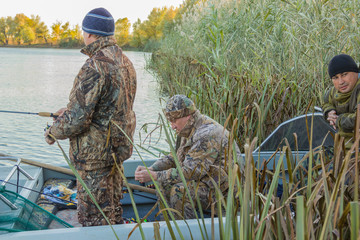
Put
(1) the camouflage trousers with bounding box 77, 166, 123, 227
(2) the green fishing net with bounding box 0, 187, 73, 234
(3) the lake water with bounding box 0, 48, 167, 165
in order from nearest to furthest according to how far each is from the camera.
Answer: (2) the green fishing net with bounding box 0, 187, 73, 234 → (1) the camouflage trousers with bounding box 77, 166, 123, 227 → (3) the lake water with bounding box 0, 48, 167, 165

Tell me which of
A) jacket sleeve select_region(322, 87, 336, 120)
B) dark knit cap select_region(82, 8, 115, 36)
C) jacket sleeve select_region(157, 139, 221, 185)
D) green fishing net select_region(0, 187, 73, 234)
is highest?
dark knit cap select_region(82, 8, 115, 36)

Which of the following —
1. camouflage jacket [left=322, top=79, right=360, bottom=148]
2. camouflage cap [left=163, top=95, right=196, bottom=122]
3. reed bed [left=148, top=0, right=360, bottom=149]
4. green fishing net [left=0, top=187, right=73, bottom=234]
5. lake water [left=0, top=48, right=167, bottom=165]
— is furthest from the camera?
lake water [left=0, top=48, right=167, bottom=165]

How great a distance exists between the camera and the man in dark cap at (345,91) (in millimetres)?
2951

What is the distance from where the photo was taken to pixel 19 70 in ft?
76.5

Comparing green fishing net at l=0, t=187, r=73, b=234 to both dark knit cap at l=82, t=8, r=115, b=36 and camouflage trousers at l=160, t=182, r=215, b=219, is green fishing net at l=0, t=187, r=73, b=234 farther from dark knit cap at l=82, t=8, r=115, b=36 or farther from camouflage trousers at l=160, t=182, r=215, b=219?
dark knit cap at l=82, t=8, r=115, b=36

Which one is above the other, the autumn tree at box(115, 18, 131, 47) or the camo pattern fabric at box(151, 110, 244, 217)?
the autumn tree at box(115, 18, 131, 47)

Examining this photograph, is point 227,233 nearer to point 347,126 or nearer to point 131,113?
point 131,113

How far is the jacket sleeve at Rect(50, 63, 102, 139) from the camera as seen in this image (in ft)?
8.09

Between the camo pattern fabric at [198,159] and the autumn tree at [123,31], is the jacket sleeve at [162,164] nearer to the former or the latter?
the camo pattern fabric at [198,159]

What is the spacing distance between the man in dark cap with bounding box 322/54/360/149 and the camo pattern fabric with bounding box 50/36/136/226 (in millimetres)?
1401

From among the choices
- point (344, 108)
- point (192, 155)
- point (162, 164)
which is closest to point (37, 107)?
point (162, 164)

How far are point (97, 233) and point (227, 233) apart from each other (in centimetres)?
96

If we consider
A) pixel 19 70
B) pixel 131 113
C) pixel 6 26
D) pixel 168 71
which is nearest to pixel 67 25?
pixel 6 26

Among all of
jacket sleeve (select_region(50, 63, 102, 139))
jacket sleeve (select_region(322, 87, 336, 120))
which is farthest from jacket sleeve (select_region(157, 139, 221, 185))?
jacket sleeve (select_region(322, 87, 336, 120))
